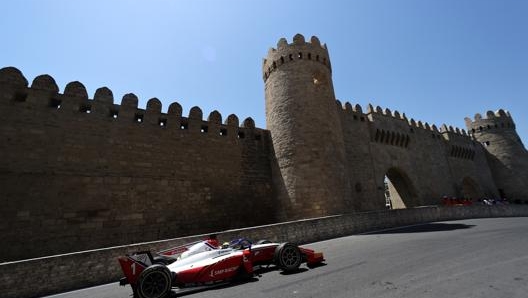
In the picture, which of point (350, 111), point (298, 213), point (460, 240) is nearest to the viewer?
point (460, 240)

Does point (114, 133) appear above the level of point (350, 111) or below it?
below

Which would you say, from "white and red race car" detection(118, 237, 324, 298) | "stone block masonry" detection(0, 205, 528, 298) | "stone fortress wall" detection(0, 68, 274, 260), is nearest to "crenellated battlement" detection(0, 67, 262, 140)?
"stone fortress wall" detection(0, 68, 274, 260)

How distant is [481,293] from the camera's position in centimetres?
347

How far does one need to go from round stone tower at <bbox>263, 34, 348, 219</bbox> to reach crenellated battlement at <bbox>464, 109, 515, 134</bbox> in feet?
85.2

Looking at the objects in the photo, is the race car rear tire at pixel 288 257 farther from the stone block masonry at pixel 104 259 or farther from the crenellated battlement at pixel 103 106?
the crenellated battlement at pixel 103 106

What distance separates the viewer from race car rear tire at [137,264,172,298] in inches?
170

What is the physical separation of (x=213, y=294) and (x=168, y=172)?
829 cm

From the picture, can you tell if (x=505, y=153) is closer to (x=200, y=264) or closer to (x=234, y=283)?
(x=234, y=283)

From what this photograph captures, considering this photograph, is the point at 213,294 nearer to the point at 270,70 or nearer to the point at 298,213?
the point at 298,213

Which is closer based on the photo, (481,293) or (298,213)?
(481,293)

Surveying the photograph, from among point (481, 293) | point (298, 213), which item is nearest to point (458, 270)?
point (481, 293)

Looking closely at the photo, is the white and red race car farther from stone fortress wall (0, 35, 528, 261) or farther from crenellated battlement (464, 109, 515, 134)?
crenellated battlement (464, 109, 515, 134)

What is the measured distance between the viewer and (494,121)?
3050 cm

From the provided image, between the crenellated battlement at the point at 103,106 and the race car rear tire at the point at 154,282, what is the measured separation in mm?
9020
